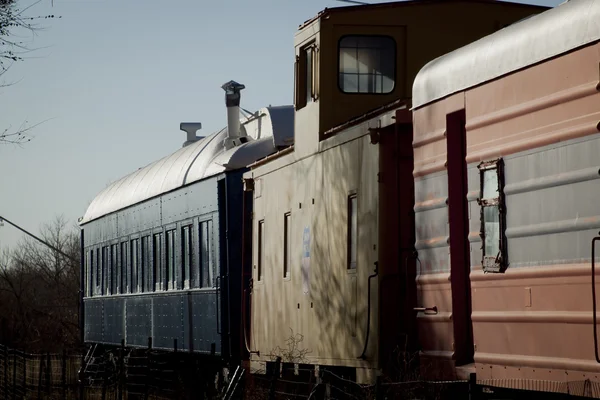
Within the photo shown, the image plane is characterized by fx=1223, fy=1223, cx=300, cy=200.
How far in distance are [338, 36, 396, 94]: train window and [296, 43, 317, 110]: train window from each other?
0.41 metres

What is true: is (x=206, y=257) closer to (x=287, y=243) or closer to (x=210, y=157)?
(x=210, y=157)

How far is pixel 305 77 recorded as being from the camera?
13547 millimetres

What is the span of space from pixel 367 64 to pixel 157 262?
9.67m

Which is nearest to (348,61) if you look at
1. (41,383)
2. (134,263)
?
(134,263)

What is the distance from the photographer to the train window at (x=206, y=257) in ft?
58.6

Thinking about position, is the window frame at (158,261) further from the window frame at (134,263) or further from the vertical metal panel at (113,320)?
the vertical metal panel at (113,320)

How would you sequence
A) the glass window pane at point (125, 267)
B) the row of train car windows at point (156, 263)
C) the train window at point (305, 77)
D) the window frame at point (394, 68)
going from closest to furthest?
the window frame at point (394, 68)
the train window at point (305, 77)
the row of train car windows at point (156, 263)
the glass window pane at point (125, 267)

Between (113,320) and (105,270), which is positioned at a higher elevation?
(105,270)

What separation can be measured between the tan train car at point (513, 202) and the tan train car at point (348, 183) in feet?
2.56

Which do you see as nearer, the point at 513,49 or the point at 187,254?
the point at 513,49

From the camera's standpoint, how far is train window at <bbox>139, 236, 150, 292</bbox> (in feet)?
73.3

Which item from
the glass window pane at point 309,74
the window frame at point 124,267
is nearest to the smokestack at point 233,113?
the window frame at point 124,267

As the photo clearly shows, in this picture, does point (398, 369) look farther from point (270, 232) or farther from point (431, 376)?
point (270, 232)

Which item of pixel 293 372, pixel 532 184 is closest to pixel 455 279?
pixel 532 184
